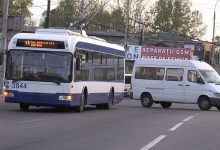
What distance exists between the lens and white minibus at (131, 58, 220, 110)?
32281 mm

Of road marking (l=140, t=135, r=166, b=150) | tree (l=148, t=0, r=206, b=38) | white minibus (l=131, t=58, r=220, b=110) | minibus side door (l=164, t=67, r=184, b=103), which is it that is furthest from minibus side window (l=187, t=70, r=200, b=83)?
tree (l=148, t=0, r=206, b=38)

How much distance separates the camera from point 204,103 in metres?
32.3

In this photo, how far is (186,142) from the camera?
48.4 feet

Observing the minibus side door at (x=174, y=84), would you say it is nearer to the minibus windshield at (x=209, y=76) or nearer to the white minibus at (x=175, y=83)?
the white minibus at (x=175, y=83)

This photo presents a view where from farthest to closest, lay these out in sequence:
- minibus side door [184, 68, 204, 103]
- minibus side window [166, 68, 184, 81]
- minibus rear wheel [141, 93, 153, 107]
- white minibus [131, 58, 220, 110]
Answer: minibus rear wheel [141, 93, 153, 107], minibus side window [166, 68, 184, 81], minibus side door [184, 68, 204, 103], white minibus [131, 58, 220, 110]

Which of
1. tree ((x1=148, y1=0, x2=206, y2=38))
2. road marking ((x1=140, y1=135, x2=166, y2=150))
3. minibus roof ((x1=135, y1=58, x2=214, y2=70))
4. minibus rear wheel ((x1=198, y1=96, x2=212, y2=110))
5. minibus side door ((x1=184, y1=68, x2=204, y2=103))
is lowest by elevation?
road marking ((x1=140, y1=135, x2=166, y2=150))

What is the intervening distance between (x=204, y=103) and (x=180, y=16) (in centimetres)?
8549

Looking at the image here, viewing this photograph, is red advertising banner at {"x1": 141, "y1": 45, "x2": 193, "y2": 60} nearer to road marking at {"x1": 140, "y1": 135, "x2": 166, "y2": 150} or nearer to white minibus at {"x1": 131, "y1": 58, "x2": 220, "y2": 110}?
white minibus at {"x1": 131, "y1": 58, "x2": 220, "y2": 110}

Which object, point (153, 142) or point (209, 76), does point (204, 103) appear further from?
point (153, 142)

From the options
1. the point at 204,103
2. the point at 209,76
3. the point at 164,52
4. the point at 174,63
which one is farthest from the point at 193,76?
the point at 164,52

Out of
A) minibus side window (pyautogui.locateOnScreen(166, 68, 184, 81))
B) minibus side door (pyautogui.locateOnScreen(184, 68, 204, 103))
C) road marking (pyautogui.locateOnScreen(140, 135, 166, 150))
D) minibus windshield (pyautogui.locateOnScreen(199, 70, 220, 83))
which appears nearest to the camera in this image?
road marking (pyautogui.locateOnScreen(140, 135, 166, 150))

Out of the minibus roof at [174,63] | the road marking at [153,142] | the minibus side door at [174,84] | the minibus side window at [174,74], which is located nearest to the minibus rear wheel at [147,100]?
the minibus side door at [174,84]

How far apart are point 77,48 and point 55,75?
1.48 metres

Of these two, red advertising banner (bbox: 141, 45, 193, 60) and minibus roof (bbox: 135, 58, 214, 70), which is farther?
red advertising banner (bbox: 141, 45, 193, 60)
